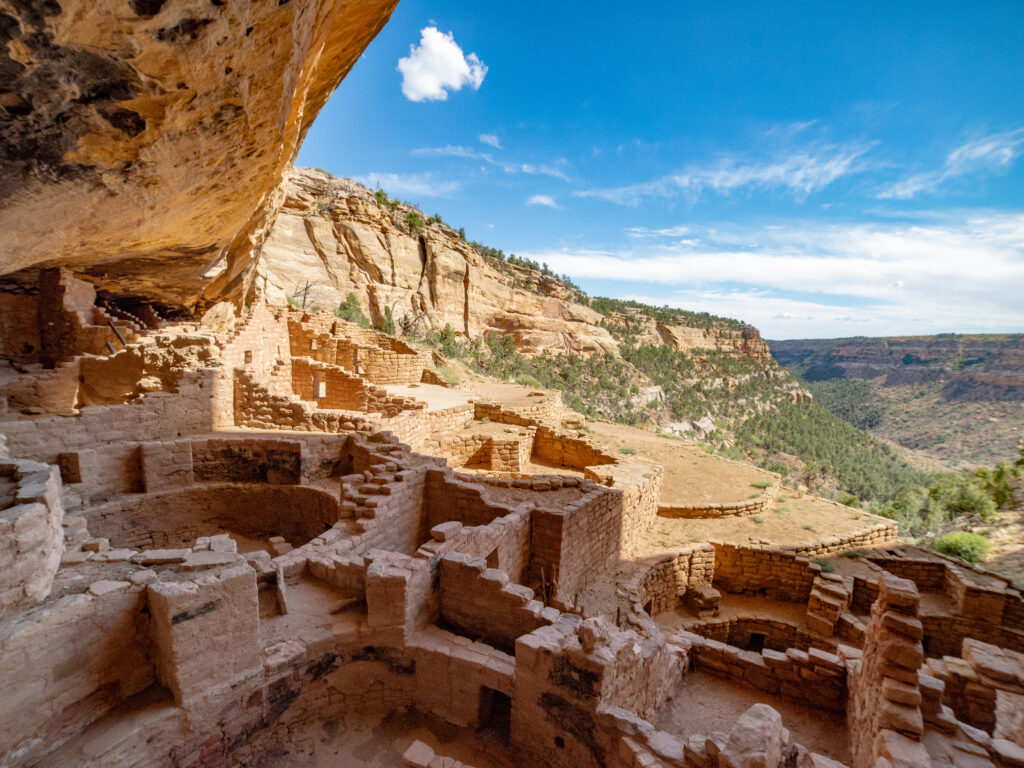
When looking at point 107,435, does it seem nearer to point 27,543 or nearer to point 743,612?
point 27,543

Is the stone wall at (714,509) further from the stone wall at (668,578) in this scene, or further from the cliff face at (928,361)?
the cliff face at (928,361)

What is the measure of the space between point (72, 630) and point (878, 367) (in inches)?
5449

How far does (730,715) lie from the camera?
5.45 metres

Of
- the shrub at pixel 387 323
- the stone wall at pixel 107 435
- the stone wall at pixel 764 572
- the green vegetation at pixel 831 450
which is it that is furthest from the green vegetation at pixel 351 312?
the green vegetation at pixel 831 450

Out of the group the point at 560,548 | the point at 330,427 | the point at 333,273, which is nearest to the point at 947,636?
the point at 560,548

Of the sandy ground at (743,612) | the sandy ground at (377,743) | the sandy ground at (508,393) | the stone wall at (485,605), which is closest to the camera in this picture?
the sandy ground at (377,743)

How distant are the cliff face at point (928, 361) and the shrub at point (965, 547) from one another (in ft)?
268

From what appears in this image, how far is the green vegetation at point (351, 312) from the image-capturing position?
24609 millimetres

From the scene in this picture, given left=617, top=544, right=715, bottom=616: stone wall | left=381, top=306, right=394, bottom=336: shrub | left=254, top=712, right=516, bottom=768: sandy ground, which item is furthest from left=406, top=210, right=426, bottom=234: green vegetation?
left=254, top=712, right=516, bottom=768: sandy ground

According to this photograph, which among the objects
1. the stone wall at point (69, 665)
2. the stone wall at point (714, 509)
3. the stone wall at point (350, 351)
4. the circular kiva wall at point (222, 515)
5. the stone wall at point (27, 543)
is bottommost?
the stone wall at point (714, 509)

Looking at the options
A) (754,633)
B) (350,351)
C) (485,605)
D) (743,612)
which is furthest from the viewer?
(350,351)

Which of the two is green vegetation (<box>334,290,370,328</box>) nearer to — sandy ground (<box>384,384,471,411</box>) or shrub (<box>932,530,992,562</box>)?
sandy ground (<box>384,384,471,411</box>)

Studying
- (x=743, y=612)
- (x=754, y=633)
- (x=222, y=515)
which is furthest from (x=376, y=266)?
(x=754, y=633)

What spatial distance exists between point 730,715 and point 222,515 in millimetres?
8172
